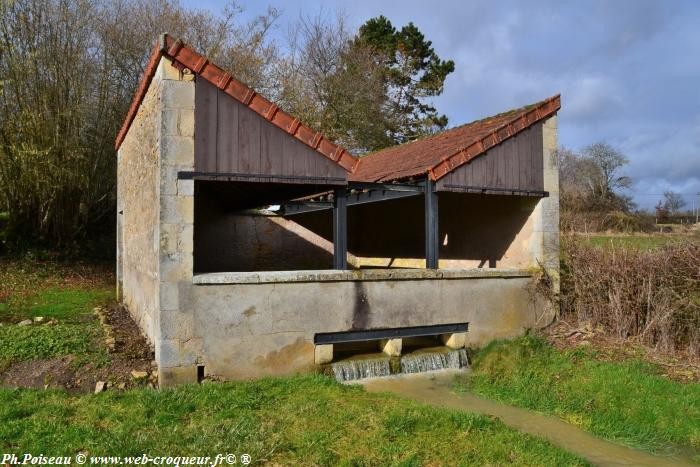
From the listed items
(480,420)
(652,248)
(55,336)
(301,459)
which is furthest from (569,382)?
(55,336)

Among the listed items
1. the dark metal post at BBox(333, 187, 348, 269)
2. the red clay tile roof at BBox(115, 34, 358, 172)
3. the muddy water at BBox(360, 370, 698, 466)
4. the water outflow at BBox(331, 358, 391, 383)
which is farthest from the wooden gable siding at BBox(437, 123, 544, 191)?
the muddy water at BBox(360, 370, 698, 466)

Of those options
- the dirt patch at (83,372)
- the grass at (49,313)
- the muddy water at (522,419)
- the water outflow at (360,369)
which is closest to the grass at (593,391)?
the muddy water at (522,419)

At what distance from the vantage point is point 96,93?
16.9 m

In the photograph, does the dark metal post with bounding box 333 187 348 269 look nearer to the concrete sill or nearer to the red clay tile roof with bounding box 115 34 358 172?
the concrete sill

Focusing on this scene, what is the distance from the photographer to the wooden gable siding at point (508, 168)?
8234 millimetres

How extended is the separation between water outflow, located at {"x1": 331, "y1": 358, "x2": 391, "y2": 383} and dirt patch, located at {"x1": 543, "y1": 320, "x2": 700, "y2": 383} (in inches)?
111

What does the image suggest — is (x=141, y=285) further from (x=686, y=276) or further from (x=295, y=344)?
(x=686, y=276)

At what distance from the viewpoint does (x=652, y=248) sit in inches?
329

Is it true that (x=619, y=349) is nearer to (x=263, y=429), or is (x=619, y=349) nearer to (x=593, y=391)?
(x=593, y=391)

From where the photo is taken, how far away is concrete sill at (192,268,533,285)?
665 cm

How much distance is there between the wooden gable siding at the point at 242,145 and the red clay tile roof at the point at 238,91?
84 millimetres

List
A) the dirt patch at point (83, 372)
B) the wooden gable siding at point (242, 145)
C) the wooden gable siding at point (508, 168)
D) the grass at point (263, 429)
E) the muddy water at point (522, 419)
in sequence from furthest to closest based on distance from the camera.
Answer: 1. the wooden gable siding at point (508, 168)
2. the wooden gable siding at point (242, 145)
3. the dirt patch at point (83, 372)
4. the muddy water at point (522, 419)
5. the grass at point (263, 429)

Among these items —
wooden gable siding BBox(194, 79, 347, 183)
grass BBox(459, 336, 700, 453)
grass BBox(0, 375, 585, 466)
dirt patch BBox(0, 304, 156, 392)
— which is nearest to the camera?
grass BBox(0, 375, 585, 466)

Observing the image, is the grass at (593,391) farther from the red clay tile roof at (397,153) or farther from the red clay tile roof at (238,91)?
the red clay tile roof at (238,91)
